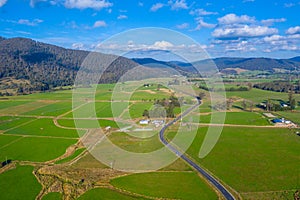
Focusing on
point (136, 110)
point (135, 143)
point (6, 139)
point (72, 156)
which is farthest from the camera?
point (136, 110)

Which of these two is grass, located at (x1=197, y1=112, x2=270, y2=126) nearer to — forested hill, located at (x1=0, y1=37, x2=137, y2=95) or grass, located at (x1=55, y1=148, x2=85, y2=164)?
grass, located at (x1=55, y1=148, x2=85, y2=164)

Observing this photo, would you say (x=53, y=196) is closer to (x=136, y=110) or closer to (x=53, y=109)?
(x=136, y=110)

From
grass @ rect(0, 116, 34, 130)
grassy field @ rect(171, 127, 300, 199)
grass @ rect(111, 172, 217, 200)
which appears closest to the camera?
grass @ rect(111, 172, 217, 200)

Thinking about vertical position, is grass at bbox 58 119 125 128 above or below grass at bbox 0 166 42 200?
above

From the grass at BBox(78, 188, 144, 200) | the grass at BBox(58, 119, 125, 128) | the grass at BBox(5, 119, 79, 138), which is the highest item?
the grass at BBox(58, 119, 125, 128)

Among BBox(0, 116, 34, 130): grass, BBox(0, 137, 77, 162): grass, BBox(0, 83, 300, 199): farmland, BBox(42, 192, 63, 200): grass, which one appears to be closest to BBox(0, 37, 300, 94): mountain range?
BBox(0, 116, 34, 130): grass

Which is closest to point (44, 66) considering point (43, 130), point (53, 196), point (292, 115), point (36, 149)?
point (43, 130)

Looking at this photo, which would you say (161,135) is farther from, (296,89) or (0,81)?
(0,81)

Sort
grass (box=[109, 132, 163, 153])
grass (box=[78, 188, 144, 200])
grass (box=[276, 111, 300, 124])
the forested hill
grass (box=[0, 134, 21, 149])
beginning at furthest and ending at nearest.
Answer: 1. the forested hill
2. grass (box=[276, 111, 300, 124])
3. grass (box=[0, 134, 21, 149])
4. grass (box=[109, 132, 163, 153])
5. grass (box=[78, 188, 144, 200])
